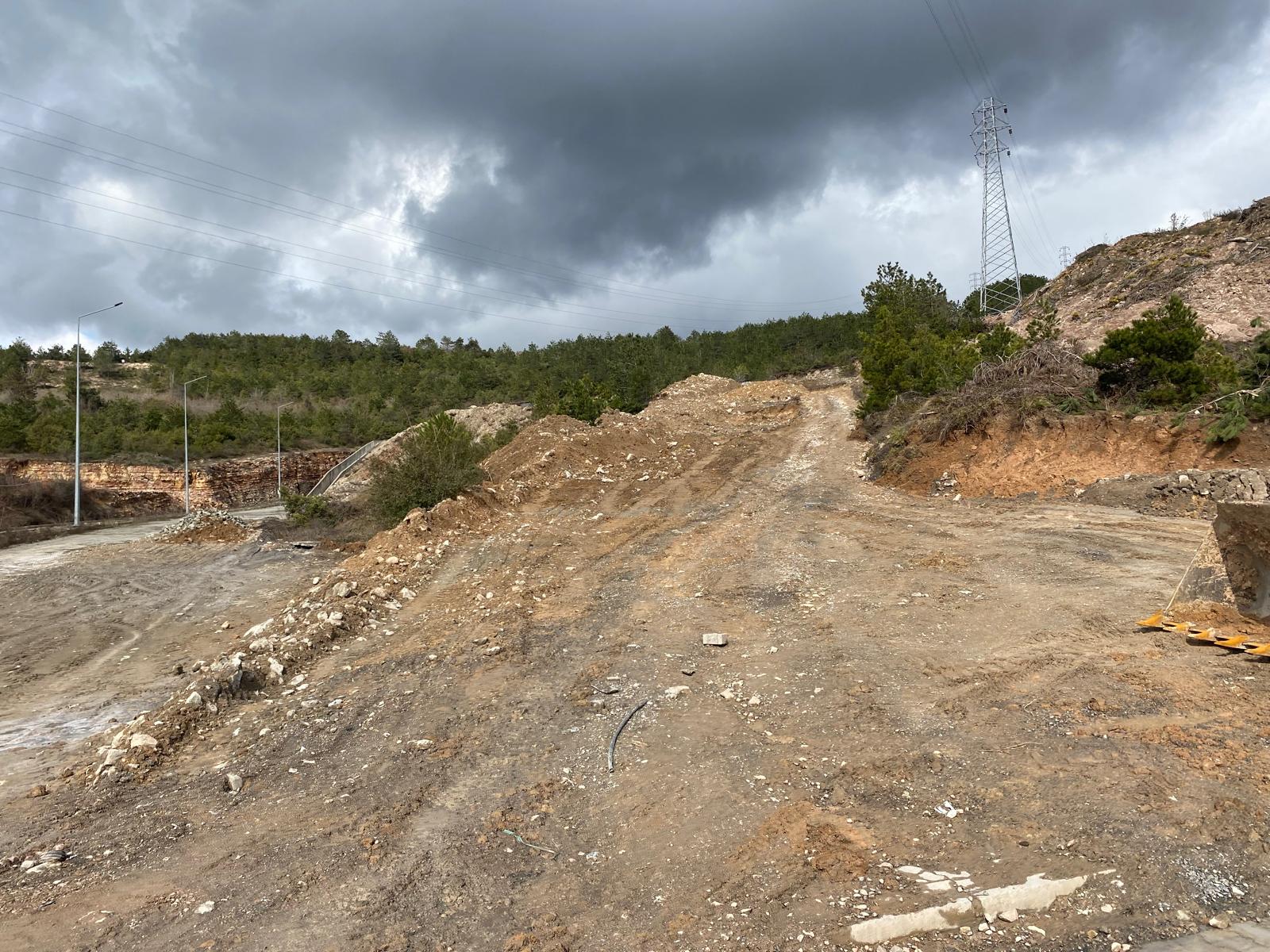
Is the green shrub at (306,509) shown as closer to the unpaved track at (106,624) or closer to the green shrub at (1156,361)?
the unpaved track at (106,624)

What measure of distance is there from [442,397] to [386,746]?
61.1m

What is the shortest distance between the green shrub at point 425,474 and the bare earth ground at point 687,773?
20.8 ft

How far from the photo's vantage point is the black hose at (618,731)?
5.18m

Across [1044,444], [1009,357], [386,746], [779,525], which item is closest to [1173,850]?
[386,746]

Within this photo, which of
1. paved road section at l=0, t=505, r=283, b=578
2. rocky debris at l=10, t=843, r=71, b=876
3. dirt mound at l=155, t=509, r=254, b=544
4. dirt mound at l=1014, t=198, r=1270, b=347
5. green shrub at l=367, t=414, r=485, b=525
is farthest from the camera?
dirt mound at l=1014, t=198, r=1270, b=347

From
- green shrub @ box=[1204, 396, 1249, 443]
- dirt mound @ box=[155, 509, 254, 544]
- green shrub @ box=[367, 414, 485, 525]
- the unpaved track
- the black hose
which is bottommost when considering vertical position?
the unpaved track

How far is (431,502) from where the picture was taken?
53.4 ft

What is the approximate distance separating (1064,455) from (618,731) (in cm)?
1294

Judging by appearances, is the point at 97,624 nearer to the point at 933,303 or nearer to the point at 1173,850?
the point at 1173,850

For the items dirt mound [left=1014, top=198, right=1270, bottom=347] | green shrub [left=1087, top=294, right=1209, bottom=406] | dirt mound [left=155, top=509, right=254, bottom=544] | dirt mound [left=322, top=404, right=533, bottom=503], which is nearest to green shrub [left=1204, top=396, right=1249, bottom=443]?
green shrub [left=1087, top=294, right=1209, bottom=406]

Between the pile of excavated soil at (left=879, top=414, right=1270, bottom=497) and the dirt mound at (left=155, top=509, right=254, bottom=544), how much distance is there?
18.6 m

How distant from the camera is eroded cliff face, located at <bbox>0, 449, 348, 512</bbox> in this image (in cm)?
4234

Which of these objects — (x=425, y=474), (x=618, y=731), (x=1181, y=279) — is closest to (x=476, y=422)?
(x=425, y=474)

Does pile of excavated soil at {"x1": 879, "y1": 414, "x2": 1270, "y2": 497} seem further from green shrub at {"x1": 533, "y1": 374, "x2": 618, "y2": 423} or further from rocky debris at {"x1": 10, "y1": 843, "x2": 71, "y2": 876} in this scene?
rocky debris at {"x1": 10, "y1": 843, "x2": 71, "y2": 876}
